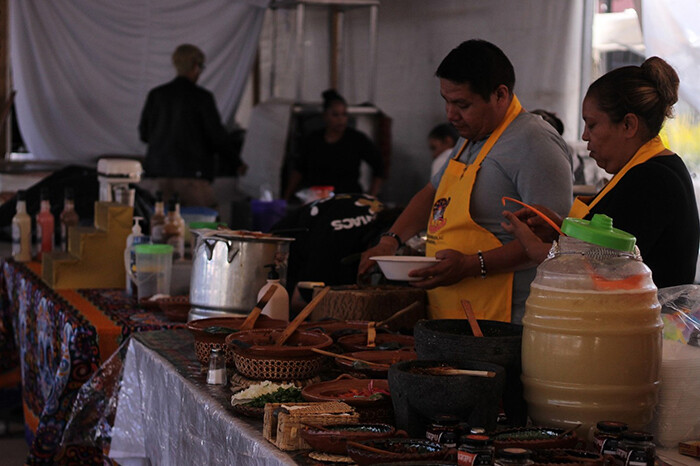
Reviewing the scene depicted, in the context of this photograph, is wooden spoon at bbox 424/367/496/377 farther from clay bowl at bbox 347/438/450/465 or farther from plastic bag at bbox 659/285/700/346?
plastic bag at bbox 659/285/700/346

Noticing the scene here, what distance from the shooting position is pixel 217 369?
2.02m

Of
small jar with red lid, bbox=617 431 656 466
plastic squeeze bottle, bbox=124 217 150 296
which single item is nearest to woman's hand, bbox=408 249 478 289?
small jar with red lid, bbox=617 431 656 466

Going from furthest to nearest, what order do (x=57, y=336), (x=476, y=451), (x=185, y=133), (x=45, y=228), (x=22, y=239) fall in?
(x=185, y=133), (x=22, y=239), (x=45, y=228), (x=57, y=336), (x=476, y=451)

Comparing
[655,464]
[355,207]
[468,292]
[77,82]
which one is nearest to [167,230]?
[355,207]

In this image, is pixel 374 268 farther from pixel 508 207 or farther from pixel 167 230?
pixel 167 230

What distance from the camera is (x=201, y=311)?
270 cm

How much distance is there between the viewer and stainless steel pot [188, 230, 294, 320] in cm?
260

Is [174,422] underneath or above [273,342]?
underneath

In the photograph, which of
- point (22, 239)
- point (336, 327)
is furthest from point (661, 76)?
point (22, 239)

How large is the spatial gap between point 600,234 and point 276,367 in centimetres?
77

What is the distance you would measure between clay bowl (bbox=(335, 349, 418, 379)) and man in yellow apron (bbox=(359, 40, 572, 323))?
500 mm

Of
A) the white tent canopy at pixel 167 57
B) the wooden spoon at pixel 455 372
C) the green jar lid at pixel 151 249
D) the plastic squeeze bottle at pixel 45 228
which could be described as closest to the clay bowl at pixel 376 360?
the wooden spoon at pixel 455 372

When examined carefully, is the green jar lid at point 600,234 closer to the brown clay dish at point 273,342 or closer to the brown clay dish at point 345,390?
the brown clay dish at point 345,390

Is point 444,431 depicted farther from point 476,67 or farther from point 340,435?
point 476,67
